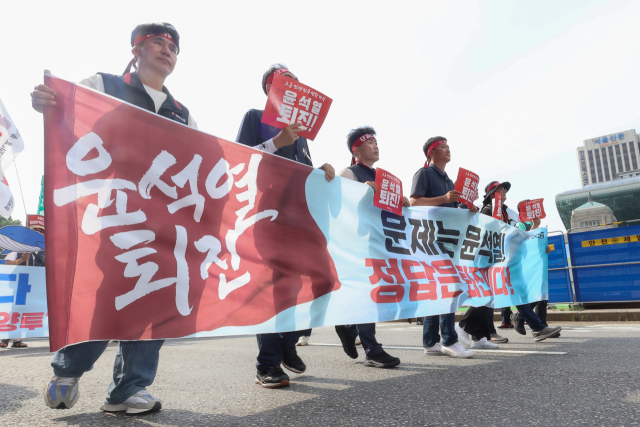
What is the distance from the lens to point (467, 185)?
4352 mm

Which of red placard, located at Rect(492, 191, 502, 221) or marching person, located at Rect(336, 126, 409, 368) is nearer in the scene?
marching person, located at Rect(336, 126, 409, 368)

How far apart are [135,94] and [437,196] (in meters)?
3.10

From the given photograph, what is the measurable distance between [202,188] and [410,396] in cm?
161

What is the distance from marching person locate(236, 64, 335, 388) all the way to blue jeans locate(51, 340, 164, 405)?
816 mm

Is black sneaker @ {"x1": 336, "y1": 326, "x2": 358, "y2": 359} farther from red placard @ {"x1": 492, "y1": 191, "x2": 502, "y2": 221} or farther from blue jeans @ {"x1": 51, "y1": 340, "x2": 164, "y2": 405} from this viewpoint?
red placard @ {"x1": 492, "y1": 191, "x2": 502, "y2": 221}

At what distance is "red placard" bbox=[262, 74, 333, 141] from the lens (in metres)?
2.65

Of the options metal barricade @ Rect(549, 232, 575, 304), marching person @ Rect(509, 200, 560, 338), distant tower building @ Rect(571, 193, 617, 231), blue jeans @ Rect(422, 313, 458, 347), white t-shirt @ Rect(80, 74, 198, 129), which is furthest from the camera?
distant tower building @ Rect(571, 193, 617, 231)

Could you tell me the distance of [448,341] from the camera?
4.21 meters

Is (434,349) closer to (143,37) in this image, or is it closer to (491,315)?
(491,315)

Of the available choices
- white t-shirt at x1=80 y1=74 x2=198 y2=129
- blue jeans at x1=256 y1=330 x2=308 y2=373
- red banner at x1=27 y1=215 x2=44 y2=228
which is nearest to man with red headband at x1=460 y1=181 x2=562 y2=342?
blue jeans at x1=256 y1=330 x2=308 y2=373

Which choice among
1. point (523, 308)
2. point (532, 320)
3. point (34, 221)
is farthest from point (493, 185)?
point (34, 221)

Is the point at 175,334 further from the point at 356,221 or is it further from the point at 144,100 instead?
the point at 356,221

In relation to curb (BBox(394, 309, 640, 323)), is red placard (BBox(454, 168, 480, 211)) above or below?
above

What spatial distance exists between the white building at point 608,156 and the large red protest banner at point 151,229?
156994mm
